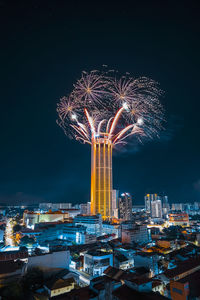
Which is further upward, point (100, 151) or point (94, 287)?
point (100, 151)

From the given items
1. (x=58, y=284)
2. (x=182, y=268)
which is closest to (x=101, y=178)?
(x=182, y=268)

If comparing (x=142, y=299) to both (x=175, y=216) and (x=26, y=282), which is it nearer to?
(x=26, y=282)

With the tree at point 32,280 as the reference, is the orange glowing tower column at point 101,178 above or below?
above

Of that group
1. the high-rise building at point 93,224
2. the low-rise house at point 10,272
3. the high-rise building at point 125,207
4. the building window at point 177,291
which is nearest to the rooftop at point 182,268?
the building window at point 177,291

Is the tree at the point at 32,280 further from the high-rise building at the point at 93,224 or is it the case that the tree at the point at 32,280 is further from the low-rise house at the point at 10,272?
the high-rise building at the point at 93,224

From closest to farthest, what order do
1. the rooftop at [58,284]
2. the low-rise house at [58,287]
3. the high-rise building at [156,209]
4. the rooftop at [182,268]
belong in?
1. the low-rise house at [58,287]
2. the rooftop at [58,284]
3. the rooftop at [182,268]
4. the high-rise building at [156,209]

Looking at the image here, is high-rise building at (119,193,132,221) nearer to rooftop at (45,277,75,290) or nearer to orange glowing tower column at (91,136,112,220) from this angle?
orange glowing tower column at (91,136,112,220)

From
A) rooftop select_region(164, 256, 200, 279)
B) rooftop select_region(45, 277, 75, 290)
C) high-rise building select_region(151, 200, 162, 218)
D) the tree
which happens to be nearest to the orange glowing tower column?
high-rise building select_region(151, 200, 162, 218)

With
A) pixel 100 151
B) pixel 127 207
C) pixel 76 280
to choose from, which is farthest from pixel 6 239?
pixel 127 207
